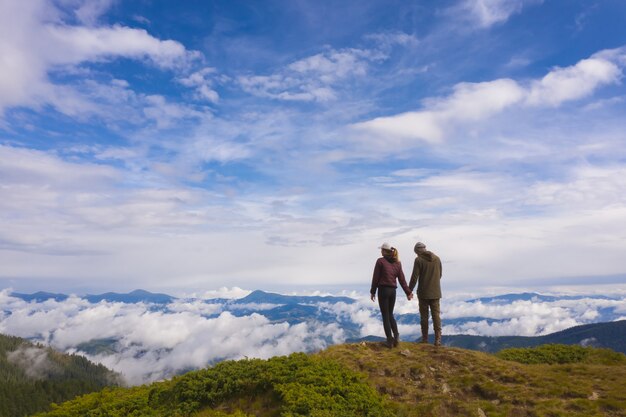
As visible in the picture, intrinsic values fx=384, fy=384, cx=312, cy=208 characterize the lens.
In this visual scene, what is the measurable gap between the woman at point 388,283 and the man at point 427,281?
86cm

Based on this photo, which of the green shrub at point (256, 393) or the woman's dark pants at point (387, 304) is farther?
the woman's dark pants at point (387, 304)

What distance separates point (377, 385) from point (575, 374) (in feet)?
23.1

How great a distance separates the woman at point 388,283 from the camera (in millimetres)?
15375

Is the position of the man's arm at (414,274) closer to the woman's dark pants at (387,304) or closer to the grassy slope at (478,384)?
the woman's dark pants at (387,304)

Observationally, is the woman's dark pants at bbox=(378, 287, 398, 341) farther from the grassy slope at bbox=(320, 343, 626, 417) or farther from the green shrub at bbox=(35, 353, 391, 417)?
the green shrub at bbox=(35, 353, 391, 417)

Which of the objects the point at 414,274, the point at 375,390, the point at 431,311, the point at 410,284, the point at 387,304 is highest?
the point at 414,274

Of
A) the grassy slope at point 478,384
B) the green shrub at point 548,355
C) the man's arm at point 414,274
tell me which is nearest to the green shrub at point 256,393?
the grassy slope at point 478,384

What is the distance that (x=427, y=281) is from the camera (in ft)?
53.3

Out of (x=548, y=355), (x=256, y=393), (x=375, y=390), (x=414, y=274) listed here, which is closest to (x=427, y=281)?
(x=414, y=274)

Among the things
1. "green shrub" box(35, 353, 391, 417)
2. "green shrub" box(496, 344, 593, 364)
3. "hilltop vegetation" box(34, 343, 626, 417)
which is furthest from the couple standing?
"green shrub" box(496, 344, 593, 364)

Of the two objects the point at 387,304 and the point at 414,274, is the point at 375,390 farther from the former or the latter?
the point at 414,274

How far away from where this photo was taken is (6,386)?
170 meters

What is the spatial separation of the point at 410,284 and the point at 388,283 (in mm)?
1665

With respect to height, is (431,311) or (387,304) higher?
(387,304)
